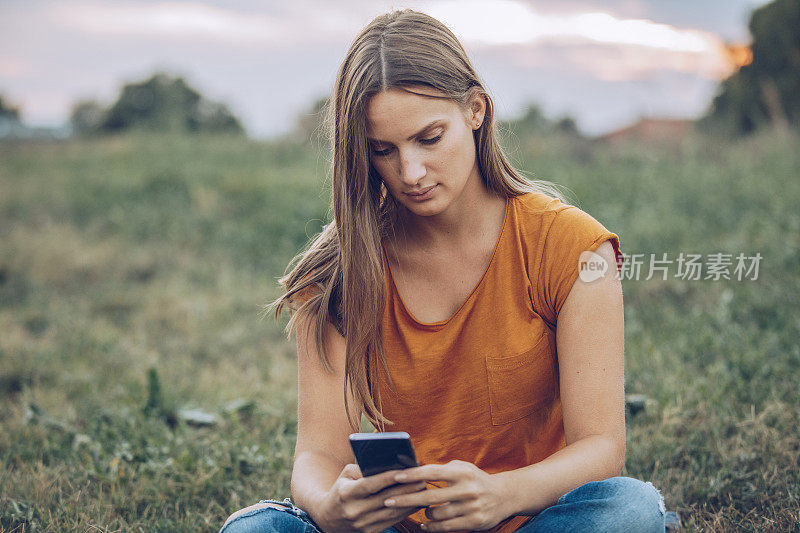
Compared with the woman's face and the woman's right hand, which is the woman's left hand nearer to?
the woman's right hand

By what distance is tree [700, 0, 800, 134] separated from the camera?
14.1 metres

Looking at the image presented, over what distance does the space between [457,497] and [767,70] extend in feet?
56.1

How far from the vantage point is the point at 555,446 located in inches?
80.0

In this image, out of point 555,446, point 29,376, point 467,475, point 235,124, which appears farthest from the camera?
point 235,124

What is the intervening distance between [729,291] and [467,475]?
321 cm

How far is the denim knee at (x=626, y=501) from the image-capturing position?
5.21 ft

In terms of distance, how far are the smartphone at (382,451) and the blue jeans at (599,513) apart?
1.30 ft

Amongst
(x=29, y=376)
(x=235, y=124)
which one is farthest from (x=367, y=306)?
(x=235, y=124)

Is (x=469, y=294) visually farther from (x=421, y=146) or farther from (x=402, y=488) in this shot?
(x=402, y=488)

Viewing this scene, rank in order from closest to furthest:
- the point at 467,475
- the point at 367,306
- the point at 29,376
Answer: the point at 467,475
the point at 367,306
the point at 29,376

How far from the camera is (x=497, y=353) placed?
1862mm

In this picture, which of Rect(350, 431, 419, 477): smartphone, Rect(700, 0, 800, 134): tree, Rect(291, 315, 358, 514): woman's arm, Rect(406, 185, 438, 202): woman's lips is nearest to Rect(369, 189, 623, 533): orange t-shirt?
Rect(291, 315, 358, 514): woman's arm

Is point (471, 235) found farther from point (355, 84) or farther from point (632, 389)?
point (632, 389)

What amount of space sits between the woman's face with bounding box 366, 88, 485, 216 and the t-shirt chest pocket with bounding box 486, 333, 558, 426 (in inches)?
17.6
